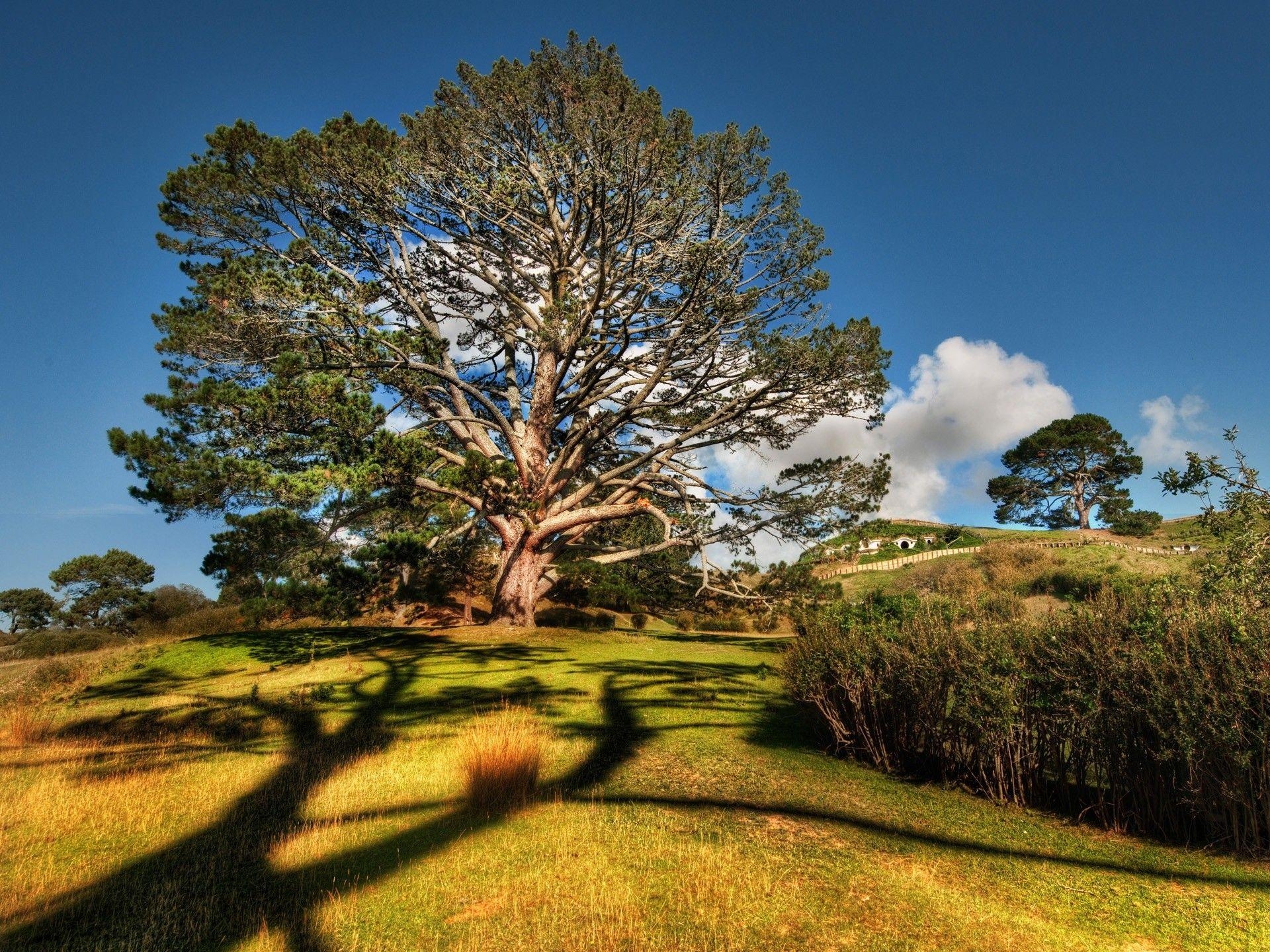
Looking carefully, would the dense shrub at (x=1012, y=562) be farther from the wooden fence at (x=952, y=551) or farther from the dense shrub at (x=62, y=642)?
the dense shrub at (x=62, y=642)

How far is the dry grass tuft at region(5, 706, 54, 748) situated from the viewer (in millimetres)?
7781

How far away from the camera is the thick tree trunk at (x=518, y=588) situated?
17.2 metres

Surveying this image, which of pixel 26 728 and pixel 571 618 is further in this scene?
pixel 571 618

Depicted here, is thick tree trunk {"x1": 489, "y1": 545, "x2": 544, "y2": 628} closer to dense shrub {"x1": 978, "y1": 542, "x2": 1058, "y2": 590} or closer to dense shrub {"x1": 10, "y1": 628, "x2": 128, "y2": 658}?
dense shrub {"x1": 10, "y1": 628, "x2": 128, "y2": 658}

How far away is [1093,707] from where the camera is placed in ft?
15.7

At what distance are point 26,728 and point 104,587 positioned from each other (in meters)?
23.5

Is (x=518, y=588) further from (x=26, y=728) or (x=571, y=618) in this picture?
(x=26, y=728)

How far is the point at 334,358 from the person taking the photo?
14.3m

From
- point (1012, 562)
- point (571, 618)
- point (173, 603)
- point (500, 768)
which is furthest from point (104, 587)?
point (1012, 562)

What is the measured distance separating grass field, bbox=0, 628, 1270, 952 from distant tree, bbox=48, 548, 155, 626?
21005 mm

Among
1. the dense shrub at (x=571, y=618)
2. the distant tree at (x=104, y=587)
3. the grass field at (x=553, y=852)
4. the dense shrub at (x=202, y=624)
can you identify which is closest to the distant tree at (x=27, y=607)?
the distant tree at (x=104, y=587)

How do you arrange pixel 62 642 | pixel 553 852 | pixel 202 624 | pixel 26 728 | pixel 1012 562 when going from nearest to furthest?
pixel 553 852 < pixel 26 728 < pixel 62 642 < pixel 202 624 < pixel 1012 562

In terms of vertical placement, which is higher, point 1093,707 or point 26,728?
point 1093,707

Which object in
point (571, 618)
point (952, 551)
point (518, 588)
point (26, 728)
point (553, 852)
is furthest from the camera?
point (952, 551)
